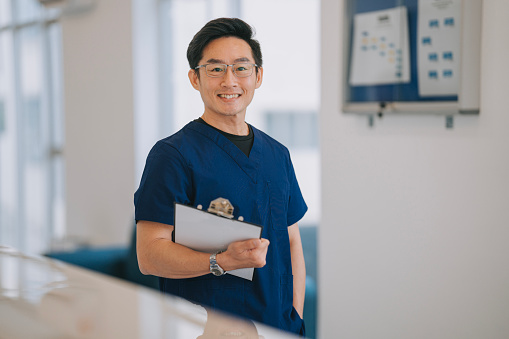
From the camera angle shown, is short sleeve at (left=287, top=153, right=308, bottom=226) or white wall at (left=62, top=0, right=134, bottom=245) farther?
white wall at (left=62, top=0, right=134, bottom=245)

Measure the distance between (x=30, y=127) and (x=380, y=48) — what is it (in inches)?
162

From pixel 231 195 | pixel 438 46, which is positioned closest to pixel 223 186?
pixel 231 195

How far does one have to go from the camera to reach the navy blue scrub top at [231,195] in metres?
1.26

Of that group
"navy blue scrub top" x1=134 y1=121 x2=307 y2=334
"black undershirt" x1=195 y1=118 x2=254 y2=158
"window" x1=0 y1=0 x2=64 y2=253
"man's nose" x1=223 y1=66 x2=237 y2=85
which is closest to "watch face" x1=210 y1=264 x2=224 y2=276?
"navy blue scrub top" x1=134 y1=121 x2=307 y2=334

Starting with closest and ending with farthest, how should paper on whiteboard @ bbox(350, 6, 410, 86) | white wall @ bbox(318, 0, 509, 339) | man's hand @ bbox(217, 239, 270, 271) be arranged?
man's hand @ bbox(217, 239, 270, 271) < white wall @ bbox(318, 0, 509, 339) < paper on whiteboard @ bbox(350, 6, 410, 86)

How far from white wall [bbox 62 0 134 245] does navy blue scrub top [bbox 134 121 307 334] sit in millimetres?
2684

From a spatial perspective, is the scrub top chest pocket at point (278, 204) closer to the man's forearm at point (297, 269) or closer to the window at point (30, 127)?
the man's forearm at point (297, 269)

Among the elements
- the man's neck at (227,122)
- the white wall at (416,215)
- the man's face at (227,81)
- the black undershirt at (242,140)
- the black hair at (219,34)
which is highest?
the black hair at (219,34)

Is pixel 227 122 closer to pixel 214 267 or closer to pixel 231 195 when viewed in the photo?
pixel 231 195

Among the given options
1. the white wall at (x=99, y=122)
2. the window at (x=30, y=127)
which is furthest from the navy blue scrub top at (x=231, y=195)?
the window at (x=30, y=127)

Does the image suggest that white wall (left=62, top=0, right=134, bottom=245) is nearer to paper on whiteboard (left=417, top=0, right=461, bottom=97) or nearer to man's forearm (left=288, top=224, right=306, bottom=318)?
paper on whiteboard (left=417, top=0, right=461, bottom=97)

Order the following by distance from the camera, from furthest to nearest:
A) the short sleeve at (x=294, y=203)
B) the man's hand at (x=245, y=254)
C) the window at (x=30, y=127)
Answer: the window at (x=30, y=127) → the short sleeve at (x=294, y=203) → the man's hand at (x=245, y=254)

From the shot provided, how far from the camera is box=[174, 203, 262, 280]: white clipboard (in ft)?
3.85

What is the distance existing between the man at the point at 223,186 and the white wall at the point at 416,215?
95cm
